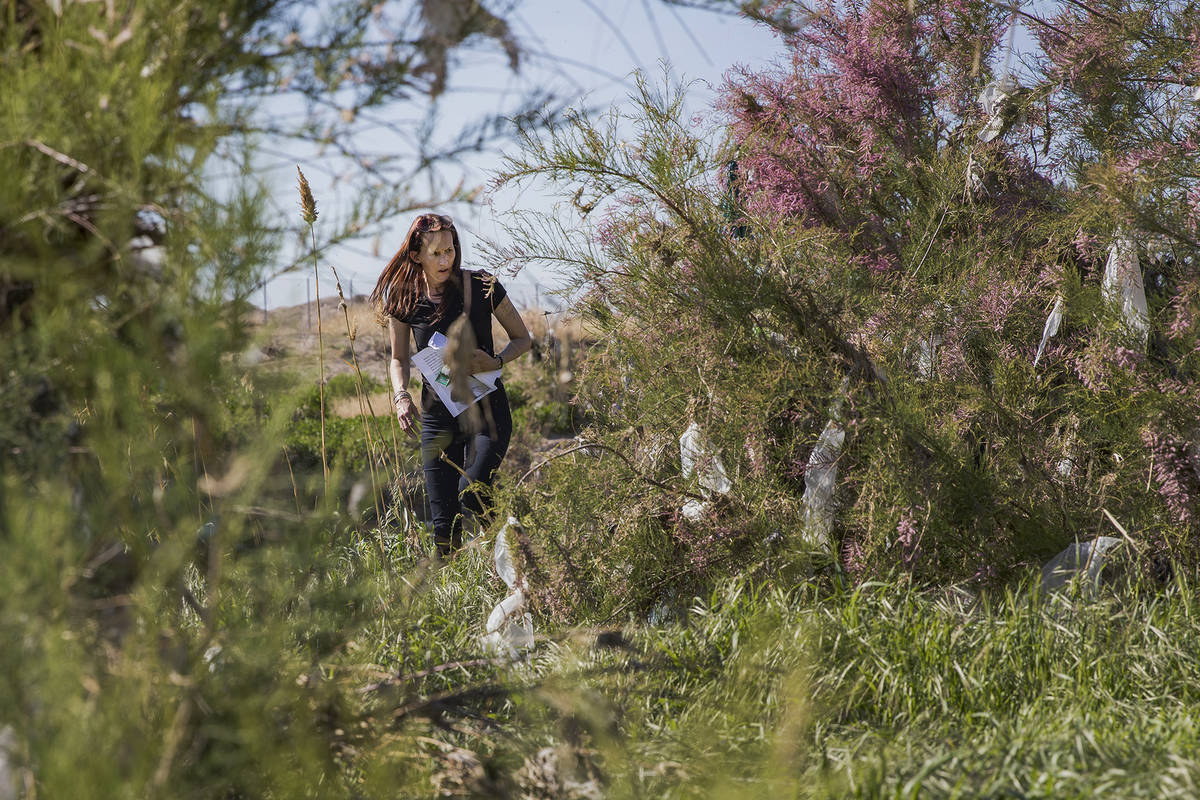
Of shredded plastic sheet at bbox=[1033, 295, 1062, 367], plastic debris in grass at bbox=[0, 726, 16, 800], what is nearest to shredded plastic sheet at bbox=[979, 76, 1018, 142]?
shredded plastic sheet at bbox=[1033, 295, 1062, 367]

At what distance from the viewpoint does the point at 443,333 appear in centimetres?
408

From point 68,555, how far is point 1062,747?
2.01 metres

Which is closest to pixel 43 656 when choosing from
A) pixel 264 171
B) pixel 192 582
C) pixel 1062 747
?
pixel 264 171

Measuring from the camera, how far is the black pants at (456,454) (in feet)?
13.3

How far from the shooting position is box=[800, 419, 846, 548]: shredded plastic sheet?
3043mm

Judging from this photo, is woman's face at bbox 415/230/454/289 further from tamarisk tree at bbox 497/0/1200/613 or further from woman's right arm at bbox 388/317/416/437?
tamarisk tree at bbox 497/0/1200/613

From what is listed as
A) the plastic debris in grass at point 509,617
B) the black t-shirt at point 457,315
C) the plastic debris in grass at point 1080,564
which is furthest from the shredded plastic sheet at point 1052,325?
the black t-shirt at point 457,315

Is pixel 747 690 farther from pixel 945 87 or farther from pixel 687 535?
pixel 945 87

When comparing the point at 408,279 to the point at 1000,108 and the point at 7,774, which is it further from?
the point at 7,774

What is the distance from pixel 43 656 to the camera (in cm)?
137

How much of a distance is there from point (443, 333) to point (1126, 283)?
2684mm

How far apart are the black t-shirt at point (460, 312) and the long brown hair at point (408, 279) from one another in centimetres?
3

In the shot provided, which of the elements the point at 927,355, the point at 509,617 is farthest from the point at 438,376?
the point at 927,355

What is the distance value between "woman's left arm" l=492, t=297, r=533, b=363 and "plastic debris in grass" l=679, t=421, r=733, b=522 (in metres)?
1.31
